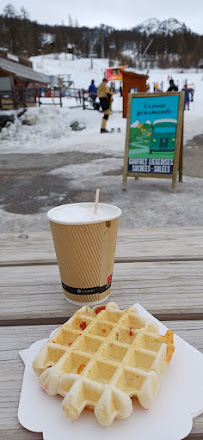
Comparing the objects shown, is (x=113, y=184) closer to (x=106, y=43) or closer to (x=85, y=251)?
(x=85, y=251)

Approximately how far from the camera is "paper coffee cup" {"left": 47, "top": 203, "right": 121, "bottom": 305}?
0.94 meters

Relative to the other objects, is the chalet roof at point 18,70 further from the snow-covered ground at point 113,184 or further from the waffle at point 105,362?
the waffle at point 105,362

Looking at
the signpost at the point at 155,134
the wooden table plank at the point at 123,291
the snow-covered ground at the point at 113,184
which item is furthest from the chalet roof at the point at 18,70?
the wooden table plank at the point at 123,291

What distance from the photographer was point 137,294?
1.07m

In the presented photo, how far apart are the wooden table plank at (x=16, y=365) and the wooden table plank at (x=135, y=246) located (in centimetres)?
43

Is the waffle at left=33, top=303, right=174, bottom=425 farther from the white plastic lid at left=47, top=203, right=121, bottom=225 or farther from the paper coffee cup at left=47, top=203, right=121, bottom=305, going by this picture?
the white plastic lid at left=47, top=203, right=121, bottom=225

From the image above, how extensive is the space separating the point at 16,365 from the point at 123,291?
16.4 inches

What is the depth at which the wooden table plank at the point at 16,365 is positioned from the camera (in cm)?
61

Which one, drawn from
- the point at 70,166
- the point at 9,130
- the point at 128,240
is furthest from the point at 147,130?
the point at 9,130

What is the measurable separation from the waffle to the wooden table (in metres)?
0.07

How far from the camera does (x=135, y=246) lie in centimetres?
146

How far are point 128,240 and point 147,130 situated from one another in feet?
14.6

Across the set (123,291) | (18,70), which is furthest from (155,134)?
(18,70)

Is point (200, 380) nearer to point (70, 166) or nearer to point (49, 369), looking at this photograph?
point (49, 369)
